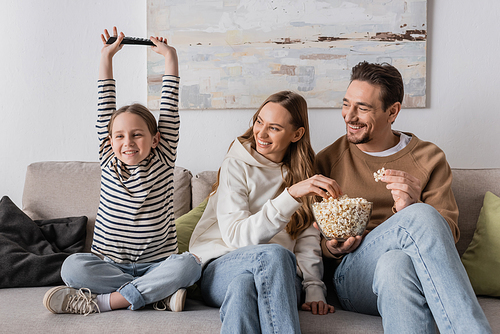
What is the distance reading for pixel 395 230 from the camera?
1.29m

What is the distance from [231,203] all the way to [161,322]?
468mm

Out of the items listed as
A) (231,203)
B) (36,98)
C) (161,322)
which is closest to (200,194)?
(231,203)

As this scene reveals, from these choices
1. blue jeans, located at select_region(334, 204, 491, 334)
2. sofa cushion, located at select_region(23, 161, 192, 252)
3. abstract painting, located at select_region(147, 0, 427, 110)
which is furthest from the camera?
abstract painting, located at select_region(147, 0, 427, 110)

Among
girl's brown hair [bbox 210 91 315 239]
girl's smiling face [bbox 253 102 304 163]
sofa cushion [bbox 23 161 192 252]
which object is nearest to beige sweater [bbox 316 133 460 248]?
girl's brown hair [bbox 210 91 315 239]

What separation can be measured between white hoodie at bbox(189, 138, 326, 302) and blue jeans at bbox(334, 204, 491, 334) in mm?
270

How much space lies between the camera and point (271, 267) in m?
1.26

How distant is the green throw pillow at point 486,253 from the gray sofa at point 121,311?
58mm

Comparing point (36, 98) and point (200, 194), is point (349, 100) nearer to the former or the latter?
point (200, 194)

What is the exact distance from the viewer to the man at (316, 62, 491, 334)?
1.14 metres

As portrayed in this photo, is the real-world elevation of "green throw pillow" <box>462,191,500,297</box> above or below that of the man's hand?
below

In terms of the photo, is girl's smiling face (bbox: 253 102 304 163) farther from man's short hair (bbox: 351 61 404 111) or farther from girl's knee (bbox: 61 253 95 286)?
girl's knee (bbox: 61 253 95 286)

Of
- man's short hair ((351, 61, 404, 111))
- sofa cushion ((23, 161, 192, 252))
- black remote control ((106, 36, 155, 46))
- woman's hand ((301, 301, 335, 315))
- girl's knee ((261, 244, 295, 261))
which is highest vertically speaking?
black remote control ((106, 36, 155, 46))

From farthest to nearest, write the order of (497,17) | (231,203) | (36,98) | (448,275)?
(36,98) < (497,17) < (231,203) < (448,275)

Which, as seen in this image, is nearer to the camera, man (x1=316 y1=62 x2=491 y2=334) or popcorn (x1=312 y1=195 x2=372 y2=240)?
man (x1=316 y1=62 x2=491 y2=334)
